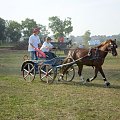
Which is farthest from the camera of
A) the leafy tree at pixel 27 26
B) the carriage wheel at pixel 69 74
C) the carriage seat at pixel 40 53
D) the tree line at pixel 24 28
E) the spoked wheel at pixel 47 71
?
the leafy tree at pixel 27 26

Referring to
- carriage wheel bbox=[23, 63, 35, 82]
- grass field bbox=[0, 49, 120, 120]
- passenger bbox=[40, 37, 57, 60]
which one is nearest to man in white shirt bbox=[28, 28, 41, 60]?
passenger bbox=[40, 37, 57, 60]

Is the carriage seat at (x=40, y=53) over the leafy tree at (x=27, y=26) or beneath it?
beneath

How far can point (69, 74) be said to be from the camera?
14516 millimetres

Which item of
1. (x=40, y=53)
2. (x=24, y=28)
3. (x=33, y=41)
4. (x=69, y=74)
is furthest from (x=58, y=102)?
(x=24, y=28)

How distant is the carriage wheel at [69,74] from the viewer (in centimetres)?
1370

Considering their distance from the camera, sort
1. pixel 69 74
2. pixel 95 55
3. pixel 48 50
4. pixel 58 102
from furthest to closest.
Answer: pixel 69 74
pixel 48 50
pixel 95 55
pixel 58 102

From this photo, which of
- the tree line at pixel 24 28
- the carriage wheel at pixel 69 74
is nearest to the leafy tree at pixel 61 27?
the tree line at pixel 24 28

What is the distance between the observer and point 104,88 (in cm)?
1144

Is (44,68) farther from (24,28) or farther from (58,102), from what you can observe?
(24,28)

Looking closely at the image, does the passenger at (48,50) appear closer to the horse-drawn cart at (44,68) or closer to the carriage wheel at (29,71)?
the horse-drawn cart at (44,68)

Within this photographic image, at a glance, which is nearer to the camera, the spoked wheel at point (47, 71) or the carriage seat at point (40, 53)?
the spoked wheel at point (47, 71)

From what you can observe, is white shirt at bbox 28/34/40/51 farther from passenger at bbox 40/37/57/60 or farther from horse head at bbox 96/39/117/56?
horse head at bbox 96/39/117/56

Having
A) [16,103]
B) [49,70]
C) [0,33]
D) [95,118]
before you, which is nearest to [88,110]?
[95,118]

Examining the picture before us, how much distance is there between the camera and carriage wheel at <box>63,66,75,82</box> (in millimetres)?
13703
